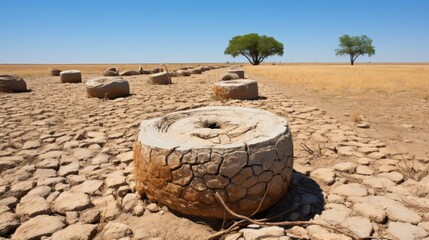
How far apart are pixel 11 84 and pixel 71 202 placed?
366 inches

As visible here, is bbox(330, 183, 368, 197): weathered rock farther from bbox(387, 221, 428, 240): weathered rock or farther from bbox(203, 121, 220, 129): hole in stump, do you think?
bbox(203, 121, 220, 129): hole in stump

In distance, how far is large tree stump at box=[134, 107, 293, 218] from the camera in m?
2.30

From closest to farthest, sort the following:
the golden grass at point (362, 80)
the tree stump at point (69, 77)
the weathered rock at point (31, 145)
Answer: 1. the weathered rock at point (31, 145)
2. the golden grass at point (362, 80)
3. the tree stump at point (69, 77)

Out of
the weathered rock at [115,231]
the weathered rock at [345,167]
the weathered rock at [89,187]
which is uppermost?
A: the weathered rock at [345,167]

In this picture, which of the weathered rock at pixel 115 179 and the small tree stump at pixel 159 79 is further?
the small tree stump at pixel 159 79

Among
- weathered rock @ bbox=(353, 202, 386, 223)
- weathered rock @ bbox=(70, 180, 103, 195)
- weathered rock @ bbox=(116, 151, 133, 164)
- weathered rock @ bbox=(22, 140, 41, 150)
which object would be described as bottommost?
weathered rock @ bbox=(353, 202, 386, 223)

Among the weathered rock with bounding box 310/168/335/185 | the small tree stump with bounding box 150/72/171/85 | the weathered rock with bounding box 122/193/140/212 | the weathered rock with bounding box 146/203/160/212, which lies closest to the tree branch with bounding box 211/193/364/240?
the weathered rock with bounding box 146/203/160/212

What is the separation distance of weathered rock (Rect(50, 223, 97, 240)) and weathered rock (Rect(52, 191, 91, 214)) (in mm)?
287

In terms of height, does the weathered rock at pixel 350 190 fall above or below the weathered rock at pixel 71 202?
above

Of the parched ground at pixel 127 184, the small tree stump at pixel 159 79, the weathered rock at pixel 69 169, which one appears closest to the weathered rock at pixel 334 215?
the parched ground at pixel 127 184

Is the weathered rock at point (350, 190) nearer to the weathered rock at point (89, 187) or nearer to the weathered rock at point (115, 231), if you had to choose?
the weathered rock at point (115, 231)

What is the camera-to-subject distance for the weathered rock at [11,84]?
31.8 ft

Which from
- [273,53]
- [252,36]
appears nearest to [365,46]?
[273,53]

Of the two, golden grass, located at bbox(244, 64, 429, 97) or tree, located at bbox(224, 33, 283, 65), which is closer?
golden grass, located at bbox(244, 64, 429, 97)
